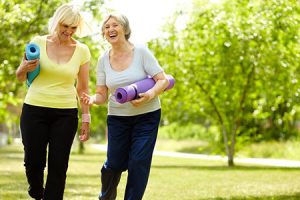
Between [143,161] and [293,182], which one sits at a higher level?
[143,161]

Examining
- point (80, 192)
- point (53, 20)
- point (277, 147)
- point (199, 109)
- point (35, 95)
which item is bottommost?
point (277, 147)

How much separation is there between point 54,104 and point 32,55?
1.52 feet

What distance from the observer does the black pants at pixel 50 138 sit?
5.61 metres

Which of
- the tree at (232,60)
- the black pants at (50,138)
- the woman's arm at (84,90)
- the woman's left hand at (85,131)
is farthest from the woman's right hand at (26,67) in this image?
the tree at (232,60)

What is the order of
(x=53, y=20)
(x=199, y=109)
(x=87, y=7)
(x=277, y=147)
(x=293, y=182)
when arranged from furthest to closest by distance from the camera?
(x=277, y=147)
(x=199, y=109)
(x=87, y=7)
(x=293, y=182)
(x=53, y=20)

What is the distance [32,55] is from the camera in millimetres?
5422

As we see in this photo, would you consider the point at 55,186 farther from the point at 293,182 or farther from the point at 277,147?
the point at 277,147

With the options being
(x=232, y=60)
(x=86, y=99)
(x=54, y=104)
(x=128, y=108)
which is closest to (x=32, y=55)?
(x=54, y=104)

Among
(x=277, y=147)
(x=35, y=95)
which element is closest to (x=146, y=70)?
(x=35, y=95)

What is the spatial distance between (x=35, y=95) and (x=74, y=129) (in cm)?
44

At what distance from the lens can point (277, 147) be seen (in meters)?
29.0

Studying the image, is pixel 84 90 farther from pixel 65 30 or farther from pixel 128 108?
pixel 65 30

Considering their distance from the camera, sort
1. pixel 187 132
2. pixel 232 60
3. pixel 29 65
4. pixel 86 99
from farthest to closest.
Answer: pixel 187 132 < pixel 232 60 < pixel 86 99 < pixel 29 65

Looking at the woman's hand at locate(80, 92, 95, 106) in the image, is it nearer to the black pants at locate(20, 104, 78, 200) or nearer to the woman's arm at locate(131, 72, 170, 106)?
the black pants at locate(20, 104, 78, 200)
